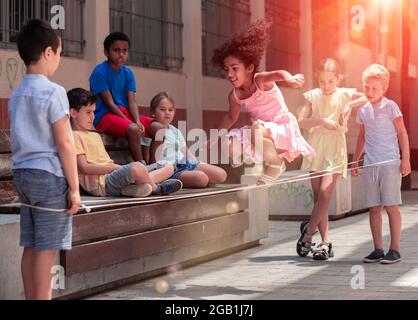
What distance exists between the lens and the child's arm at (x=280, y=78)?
21.1 feet

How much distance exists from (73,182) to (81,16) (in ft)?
29.1

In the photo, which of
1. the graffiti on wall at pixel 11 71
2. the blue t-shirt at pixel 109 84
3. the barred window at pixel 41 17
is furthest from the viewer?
the barred window at pixel 41 17

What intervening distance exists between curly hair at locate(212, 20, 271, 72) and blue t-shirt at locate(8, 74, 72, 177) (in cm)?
223

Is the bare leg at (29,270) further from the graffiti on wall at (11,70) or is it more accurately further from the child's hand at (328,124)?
the graffiti on wall at (11,70)

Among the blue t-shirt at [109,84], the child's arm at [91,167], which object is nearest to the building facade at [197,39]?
the blue t-shirt at [109,84]

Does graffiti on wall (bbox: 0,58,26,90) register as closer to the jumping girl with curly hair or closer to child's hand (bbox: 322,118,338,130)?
child's hand (bbox: 322,118,338,130)

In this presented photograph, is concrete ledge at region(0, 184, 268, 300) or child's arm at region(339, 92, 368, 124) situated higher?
child's arm at region(339, 92, 368, 124)

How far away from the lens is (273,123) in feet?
23.1

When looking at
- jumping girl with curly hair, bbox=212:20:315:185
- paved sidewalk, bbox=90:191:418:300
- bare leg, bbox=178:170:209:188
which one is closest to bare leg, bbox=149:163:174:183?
bare leg, bbox=178:170:209:188

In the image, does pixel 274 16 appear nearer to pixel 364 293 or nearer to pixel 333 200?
pixel 333 200

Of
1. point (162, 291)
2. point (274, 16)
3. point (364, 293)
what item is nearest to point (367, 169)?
point (364, 293)

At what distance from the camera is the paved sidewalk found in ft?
21.5

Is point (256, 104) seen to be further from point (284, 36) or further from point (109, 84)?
point (284, 36)

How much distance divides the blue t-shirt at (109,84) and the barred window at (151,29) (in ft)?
17.5
